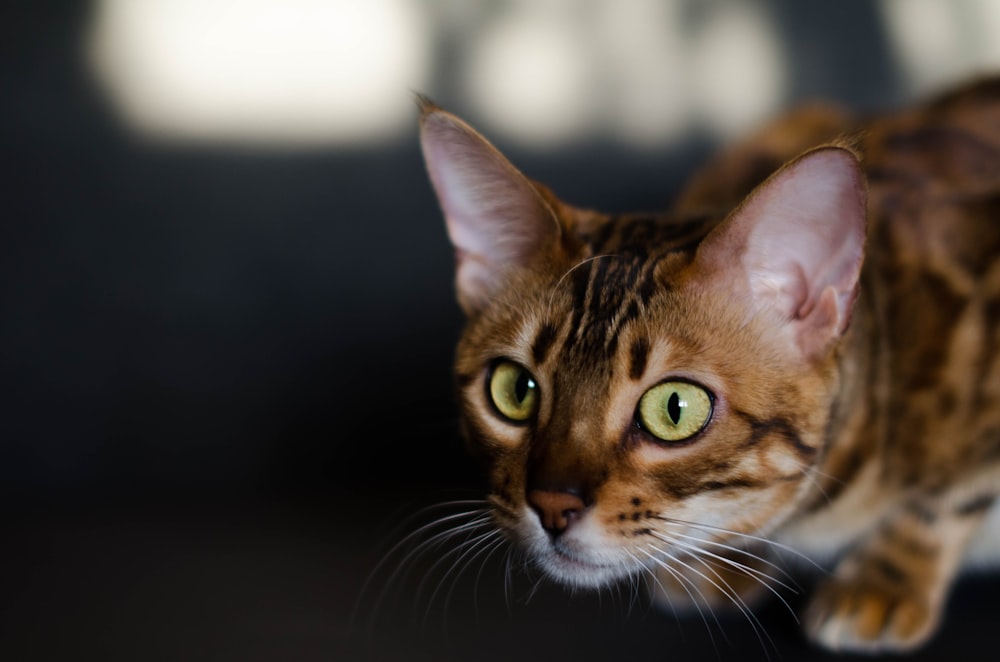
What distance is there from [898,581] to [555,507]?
0.49m

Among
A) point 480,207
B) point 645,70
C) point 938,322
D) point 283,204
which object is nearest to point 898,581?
point 938,322

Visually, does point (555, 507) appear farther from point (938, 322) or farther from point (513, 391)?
point (938, 322)

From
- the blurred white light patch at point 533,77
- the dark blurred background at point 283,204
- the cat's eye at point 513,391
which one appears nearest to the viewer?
the cat's eye at point 513,391

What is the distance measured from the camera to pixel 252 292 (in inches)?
58.1

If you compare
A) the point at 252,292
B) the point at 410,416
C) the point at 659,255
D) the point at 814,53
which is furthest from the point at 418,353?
the point at 814,53

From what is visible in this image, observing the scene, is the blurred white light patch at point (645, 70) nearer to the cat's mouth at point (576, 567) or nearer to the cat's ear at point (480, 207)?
the cat's ear at point (480, 207)

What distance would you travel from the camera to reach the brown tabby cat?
0.82 metres

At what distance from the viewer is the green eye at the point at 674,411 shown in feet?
2.71

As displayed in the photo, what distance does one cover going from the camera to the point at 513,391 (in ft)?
2.97

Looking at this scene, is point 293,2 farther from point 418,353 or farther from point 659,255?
point 659,255

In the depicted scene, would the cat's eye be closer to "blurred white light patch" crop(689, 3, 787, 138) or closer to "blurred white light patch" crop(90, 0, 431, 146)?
"blurred white light patch" crop(90, 0, 431, 146)

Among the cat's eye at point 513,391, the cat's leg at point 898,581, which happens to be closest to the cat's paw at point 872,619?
the cat's leg at point 898,581

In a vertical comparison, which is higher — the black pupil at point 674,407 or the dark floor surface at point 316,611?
the black pupil at point 674,407

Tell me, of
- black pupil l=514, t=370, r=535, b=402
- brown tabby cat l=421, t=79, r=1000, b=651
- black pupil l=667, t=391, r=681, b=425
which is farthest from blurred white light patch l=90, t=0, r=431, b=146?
black pupil l=667, t=391, r=681, b=425
